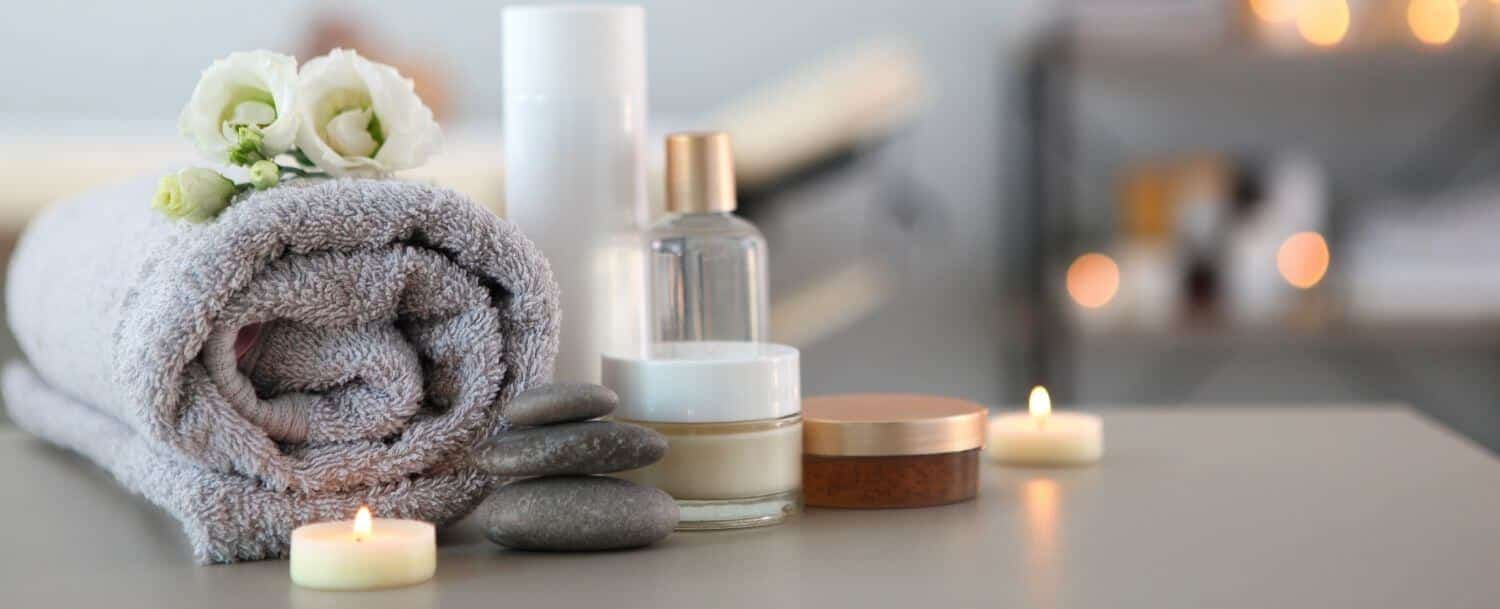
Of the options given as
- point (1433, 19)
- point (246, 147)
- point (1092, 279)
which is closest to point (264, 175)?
point (246, 147)

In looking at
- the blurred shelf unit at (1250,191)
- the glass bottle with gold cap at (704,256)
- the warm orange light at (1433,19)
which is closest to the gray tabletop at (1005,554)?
the glass bottle with gold cap at (704,256)

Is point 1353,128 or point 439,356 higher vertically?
point 1353,128

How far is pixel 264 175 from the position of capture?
0.63 metres

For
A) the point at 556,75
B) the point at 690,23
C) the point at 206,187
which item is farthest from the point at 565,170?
the point at 690,23

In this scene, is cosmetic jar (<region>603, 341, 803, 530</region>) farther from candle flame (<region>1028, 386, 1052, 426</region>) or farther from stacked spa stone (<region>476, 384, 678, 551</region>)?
candle flame (<region>1028, 386, 1052, 426</region>)

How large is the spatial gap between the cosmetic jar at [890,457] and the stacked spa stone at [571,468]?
100mm

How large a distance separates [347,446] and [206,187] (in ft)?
0.38

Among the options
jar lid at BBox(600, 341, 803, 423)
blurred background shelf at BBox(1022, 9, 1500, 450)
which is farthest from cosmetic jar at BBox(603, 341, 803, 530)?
blurred background shelf at BBox(1022, 9, 1500, 450)

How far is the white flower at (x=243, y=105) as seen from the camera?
64cm

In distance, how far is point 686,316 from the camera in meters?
0.72

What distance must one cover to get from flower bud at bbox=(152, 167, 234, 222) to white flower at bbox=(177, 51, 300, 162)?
3 cm

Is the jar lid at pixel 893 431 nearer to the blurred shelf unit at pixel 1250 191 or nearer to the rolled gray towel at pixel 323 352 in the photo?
the rolled gray towel at pixel 323 352

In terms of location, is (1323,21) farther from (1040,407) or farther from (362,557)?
(362,557)

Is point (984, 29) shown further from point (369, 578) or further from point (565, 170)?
point (369, 578)
